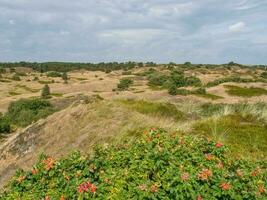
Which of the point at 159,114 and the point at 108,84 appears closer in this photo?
the point at 159,114

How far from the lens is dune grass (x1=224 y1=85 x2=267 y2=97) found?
59297 mm

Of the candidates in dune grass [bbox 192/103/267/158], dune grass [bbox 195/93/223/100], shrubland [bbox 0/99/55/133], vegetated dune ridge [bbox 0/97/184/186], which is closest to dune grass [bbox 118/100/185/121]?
vegetated dune ridge [bbox 0/97/184/186]

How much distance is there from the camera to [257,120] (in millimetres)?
19828

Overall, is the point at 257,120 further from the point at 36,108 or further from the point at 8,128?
the point at 36,108

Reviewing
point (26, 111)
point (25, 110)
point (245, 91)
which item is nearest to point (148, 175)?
point (26, 111)

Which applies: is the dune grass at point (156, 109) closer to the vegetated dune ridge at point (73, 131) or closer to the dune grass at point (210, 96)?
the vegetated dune ridge at point (73, 131)

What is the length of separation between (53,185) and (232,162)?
296 centimetres

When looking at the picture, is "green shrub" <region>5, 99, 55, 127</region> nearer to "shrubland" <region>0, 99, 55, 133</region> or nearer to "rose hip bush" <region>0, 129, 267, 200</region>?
"shrubland" <region>0, 99, 55, 133</region>

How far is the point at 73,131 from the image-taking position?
17.5m

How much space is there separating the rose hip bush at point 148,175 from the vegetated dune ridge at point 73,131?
7003 millimetres

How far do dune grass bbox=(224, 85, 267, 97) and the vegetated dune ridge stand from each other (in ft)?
139

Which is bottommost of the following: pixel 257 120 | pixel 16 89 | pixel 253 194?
pixel 16 89

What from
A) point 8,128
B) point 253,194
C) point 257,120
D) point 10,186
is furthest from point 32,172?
point 8,128

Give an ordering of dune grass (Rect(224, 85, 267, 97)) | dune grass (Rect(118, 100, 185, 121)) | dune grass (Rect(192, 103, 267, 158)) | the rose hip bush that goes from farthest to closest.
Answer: dune grass (Rect(224, 85, 267, 97)) → dune grass (Rect(118, 100, 185, 121)) → dune grass (Rect(192, 103, 267, 158)) → the rose hip bush
